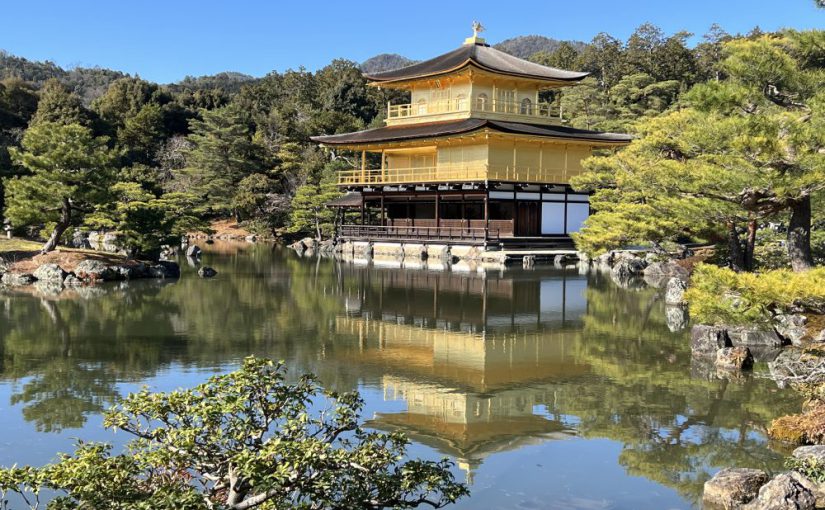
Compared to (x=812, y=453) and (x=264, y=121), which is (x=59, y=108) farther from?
(x=812, y=453)

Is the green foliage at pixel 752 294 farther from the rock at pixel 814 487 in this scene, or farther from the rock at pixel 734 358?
the rock at pixel 734 358

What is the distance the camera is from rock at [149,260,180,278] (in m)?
22.3

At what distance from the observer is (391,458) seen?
14.0 feet

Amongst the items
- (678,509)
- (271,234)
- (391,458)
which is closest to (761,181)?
(678,509)

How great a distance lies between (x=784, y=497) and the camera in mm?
5301

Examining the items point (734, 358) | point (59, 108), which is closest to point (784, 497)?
point (734, 358)

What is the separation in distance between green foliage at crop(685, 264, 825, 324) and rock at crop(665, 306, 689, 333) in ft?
20.1

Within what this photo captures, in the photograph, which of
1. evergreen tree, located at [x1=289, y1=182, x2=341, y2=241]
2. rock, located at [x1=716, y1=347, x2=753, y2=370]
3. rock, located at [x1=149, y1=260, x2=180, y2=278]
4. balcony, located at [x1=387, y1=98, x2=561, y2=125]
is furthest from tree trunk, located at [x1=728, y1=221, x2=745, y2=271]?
evergreen tree, located at [x1=289, y1=182, x2=341, y2=241]

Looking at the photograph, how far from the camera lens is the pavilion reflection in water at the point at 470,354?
7805 mm

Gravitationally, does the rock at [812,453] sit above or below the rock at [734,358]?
below

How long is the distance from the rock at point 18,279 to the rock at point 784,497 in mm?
19767

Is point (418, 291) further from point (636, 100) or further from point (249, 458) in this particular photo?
point (636, 100)

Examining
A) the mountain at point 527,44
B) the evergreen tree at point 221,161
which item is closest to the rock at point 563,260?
the evergreen tree at point 221,161

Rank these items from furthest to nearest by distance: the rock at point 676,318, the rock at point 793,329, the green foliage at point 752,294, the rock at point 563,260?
the rock at point 563,260, the rock at point 676,318, the rock at point 793,329, the green foliage at point 752,294
